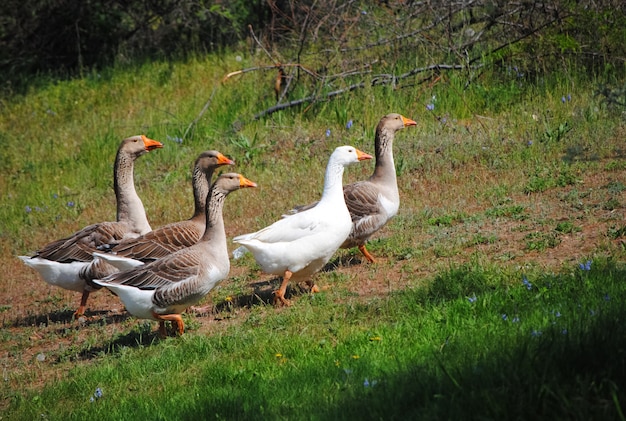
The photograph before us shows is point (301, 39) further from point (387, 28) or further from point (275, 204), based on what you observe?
point (275, 204)

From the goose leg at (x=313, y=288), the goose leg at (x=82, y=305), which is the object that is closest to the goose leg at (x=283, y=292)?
the goose leg at (x=313, y=288)

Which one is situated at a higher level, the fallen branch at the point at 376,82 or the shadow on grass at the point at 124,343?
the fallen branch at the point at 376,82

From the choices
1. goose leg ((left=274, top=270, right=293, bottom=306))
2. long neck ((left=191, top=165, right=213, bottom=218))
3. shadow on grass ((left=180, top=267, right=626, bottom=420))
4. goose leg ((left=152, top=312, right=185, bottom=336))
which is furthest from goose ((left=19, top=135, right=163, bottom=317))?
shadow on grass ((left=180, top=267, right=626, bottom=420))

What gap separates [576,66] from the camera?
12.8 meters

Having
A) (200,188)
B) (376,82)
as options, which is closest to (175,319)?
(200,188)

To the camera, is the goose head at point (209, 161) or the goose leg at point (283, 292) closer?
the goose leg at point (283, 292)

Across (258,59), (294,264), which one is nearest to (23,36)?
(258,59)

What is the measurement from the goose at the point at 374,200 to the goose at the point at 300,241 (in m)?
0.72

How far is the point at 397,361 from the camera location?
17.6 ft

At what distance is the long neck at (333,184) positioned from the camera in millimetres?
8359

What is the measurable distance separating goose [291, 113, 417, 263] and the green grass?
4.01ft

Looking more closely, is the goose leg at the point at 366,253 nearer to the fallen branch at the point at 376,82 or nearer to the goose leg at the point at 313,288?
the goose leg at the point at 313,288

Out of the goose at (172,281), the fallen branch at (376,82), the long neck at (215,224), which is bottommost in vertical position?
the goose at (172,281)

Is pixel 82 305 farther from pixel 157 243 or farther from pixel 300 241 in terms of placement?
pixel 300 241
